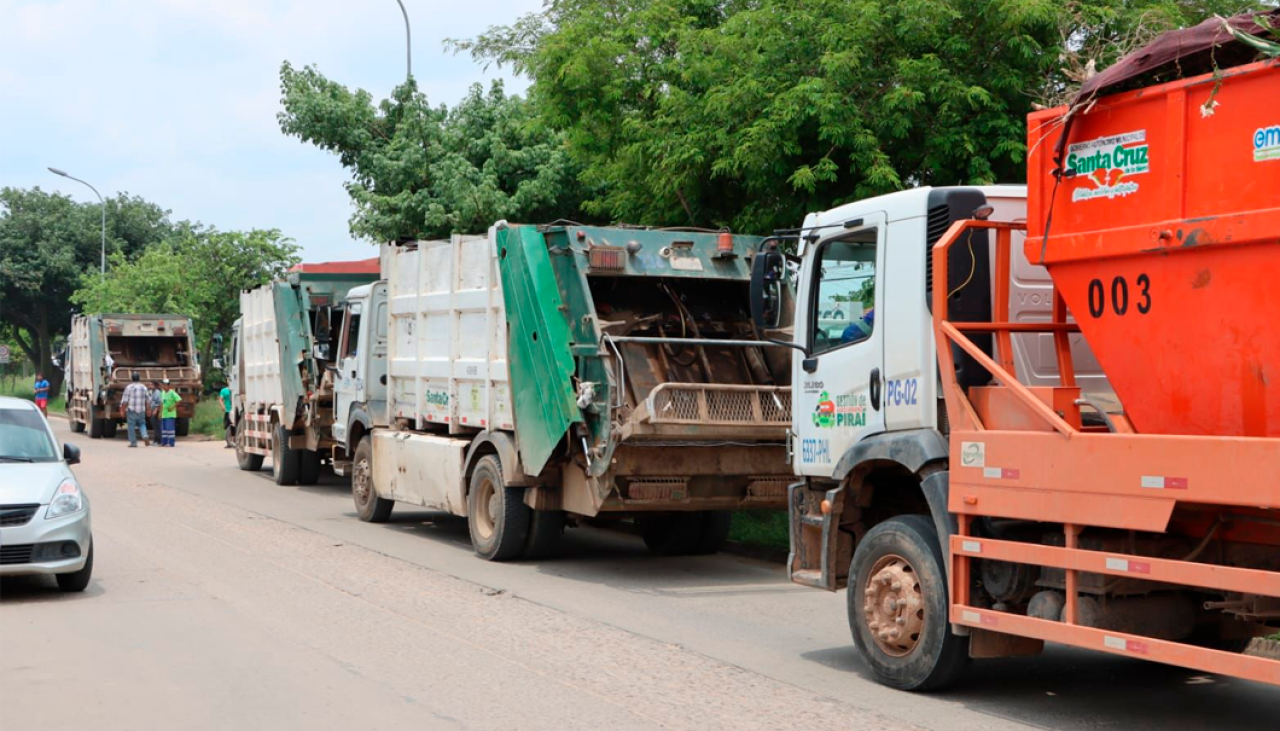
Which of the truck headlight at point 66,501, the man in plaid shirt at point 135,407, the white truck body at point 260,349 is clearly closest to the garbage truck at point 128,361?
the man in plaid shirt at point 135,407

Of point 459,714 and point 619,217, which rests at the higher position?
point 619,217

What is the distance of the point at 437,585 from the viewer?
10.6 metres

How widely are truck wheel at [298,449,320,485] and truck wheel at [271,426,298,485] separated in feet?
0.19

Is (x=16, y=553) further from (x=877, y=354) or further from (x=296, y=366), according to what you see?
(x=296, y=366)

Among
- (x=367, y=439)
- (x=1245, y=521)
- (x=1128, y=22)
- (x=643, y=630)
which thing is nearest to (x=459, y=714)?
(x=643, y=630)

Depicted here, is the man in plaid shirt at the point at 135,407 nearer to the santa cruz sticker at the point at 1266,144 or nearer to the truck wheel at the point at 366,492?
the truck wheel at the point at 366,492

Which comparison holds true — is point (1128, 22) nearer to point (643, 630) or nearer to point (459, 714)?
point (643, 630)

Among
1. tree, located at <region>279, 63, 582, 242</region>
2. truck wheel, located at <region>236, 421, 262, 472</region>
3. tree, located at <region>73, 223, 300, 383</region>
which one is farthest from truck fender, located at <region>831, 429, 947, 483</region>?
tree, located at <region>73, 223, 300, 383</region>

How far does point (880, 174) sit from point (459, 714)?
6554 mm

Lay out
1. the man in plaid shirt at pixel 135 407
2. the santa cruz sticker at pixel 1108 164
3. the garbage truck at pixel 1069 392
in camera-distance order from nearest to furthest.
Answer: the garbage truck at pixel 1069 392
the santa cruz sticker at pixel 1108 164
the man in plaid shirt at pixel 135 407

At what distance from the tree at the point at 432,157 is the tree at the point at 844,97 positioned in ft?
21.7

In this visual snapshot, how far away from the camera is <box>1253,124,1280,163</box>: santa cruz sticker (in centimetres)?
533

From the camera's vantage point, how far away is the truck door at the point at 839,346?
741 cm

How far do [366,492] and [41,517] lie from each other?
5741 millimetres
